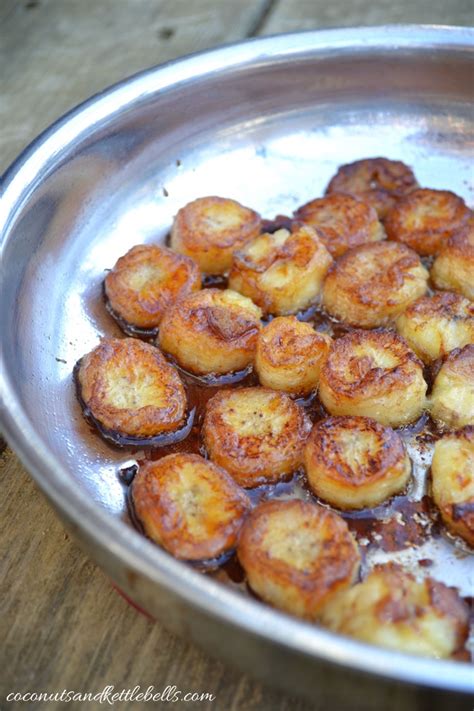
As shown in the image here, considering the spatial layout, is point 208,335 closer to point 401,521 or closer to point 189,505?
point 189,505

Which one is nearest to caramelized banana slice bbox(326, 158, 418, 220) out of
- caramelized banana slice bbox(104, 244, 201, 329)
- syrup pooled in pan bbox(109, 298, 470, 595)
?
caramelized banana slice bbox(104, 244, 201, 329)

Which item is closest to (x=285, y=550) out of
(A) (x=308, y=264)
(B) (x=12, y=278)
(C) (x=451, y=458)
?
(C) (x=451, y=458)

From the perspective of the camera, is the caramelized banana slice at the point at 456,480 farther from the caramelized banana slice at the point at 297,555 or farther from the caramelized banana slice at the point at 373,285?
the caramelized banana slice at the point at 373,285

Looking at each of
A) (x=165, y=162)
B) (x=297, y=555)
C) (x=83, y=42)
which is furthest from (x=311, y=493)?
(x=83, y=42)

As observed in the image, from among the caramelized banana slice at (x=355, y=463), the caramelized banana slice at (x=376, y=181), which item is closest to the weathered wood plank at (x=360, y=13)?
the caramelized banana slice at (x=376, y=181)

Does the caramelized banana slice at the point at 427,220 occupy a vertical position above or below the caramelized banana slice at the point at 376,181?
below

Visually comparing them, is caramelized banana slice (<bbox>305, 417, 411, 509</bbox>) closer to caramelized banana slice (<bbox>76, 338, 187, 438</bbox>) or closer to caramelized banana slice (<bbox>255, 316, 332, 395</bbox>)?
caramelized banana slice (<bbox>255, 316, 332, 395</bbox>)
